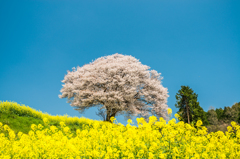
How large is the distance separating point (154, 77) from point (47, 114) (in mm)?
14021

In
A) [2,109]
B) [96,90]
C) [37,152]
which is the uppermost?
[96,90]

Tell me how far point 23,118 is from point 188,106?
64.2 ft

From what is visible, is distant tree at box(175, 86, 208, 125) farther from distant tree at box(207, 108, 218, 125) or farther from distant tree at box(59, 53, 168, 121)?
distant tree at box(207, 108, 218, 125)

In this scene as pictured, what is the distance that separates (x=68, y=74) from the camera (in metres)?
25.6

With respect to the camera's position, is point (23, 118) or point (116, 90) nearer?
point (23, 118)

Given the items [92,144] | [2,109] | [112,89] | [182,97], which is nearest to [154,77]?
[182,97]

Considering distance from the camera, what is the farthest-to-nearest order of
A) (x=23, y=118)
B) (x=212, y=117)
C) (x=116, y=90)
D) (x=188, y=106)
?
(x=212, y=117) → (x=188, y=106) → (x=116, y=90) → (x=23, y=118)

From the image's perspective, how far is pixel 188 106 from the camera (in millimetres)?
25188

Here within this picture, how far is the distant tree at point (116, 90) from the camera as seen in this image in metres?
21.0

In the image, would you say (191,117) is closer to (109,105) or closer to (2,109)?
(109,105)

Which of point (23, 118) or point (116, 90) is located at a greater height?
point (116, 90)

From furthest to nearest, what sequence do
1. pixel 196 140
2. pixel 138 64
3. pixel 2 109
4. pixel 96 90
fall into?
pixel 138 64, pixel 96 90, pixel 2 109, pixel 196 140

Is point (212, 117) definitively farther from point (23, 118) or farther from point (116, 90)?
point (23, 118)

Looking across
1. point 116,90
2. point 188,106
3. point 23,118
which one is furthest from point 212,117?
point 23,118
